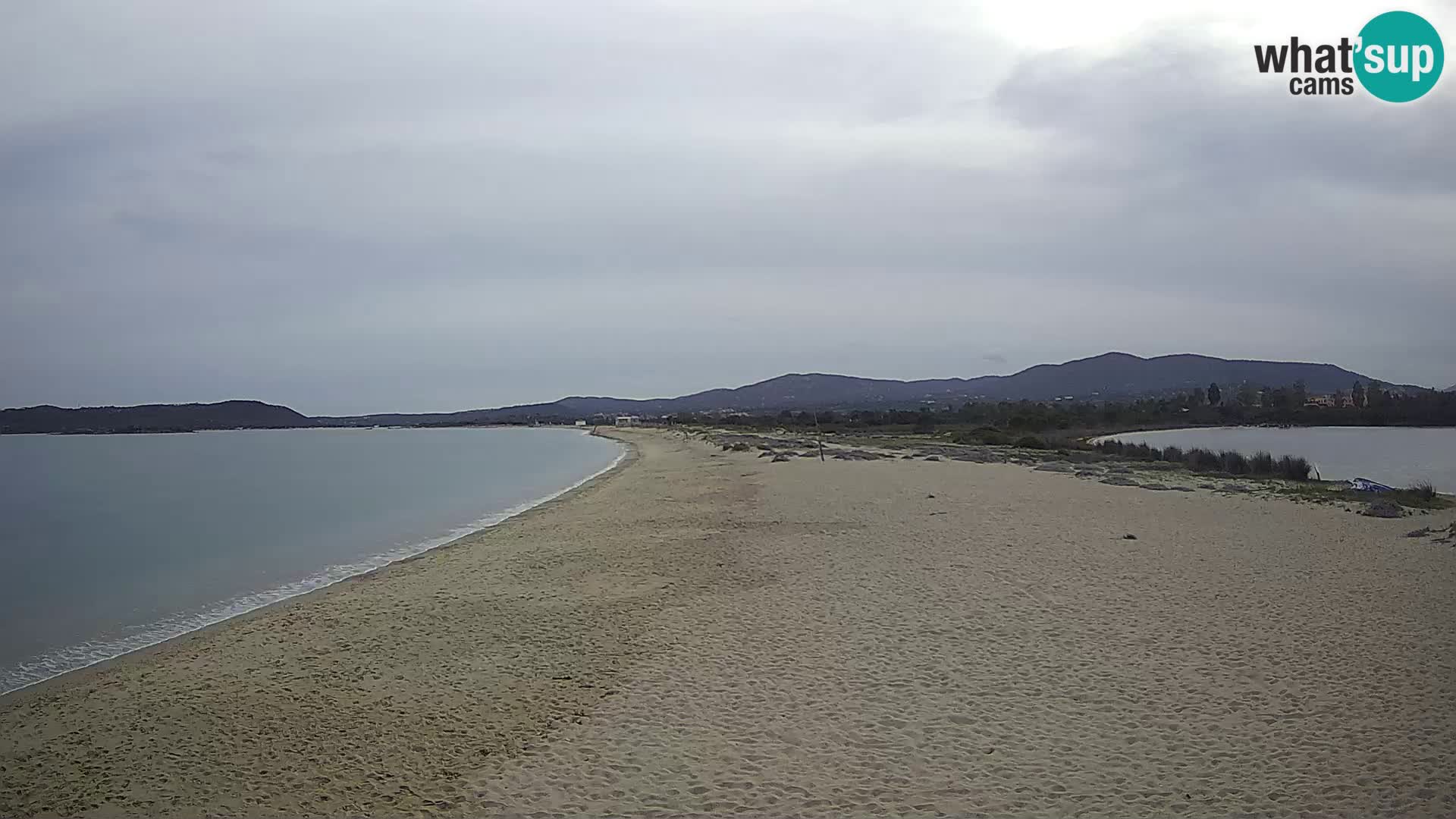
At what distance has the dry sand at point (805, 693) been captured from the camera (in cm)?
514

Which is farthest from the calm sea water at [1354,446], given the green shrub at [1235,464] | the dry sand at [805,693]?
the dry sand at [805,693]

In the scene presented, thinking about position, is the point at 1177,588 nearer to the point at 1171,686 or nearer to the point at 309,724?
the point at 1171,686

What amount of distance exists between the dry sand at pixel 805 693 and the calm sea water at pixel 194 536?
5.23 feet

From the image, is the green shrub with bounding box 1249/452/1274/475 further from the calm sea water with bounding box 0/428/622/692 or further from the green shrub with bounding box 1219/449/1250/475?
the calm sea water with bounding box 0/428/622/692

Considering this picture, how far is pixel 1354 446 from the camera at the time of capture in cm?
5150

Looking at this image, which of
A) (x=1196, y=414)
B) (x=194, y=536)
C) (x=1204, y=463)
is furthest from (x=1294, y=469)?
(x=1196, y=414)

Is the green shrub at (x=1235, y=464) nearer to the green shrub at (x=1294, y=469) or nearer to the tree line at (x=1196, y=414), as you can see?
the green shrub at (x=1294, y=469)

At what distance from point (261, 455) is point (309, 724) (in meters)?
70.0

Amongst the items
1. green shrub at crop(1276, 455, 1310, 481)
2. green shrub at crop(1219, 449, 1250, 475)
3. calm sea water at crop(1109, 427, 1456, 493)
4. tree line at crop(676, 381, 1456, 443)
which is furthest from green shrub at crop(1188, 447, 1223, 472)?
tree line at crop(676, 381, 1456, 443)

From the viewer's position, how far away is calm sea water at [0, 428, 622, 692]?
11039 mm

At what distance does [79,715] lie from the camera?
23.2 feet

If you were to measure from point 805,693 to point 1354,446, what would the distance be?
57.2 metres

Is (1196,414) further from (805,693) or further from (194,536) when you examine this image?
(805,693)

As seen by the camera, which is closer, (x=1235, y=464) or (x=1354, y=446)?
(x=1235, y=464)
